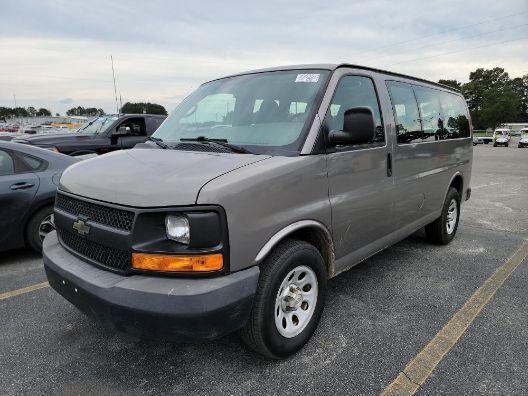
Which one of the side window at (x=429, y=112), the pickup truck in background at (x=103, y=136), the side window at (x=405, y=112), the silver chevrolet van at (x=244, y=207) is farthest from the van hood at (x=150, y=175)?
the pickup truck in background at (x=103, y=136)

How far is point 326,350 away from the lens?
2.86 m

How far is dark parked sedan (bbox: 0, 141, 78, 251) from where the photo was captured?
4492mm

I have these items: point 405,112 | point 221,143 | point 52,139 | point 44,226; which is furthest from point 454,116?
point 52,139

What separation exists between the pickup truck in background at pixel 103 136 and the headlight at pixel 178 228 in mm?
7049

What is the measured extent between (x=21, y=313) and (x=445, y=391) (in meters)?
3.23

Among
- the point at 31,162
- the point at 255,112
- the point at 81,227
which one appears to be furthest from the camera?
the point at 31,162

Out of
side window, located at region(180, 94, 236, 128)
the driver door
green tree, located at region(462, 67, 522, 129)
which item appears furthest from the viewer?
green tree, located at region(462, 67, 522, 129)

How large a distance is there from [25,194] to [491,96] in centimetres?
9751

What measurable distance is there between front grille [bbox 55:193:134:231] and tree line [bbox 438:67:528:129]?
88.6 m

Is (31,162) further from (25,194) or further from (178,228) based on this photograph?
(178,228)

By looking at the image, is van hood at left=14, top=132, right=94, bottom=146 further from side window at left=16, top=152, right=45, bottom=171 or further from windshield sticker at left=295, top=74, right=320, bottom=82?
windshield sticker at left=295, top=74, right=320, bottom=82

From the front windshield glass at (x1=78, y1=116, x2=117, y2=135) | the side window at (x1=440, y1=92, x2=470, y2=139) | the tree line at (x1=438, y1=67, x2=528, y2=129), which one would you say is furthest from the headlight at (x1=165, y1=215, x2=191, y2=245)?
the tree line at (x1=438, y1=67, x2=528, y2=129)

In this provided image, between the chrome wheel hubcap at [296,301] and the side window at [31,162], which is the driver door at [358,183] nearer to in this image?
the chrome wheel hubcap at [296,301]

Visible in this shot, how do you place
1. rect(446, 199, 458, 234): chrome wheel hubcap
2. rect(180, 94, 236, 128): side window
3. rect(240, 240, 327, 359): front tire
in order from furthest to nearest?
rect(446, 199, 458, 234): chrome wheel hubcap → rect(180, 94, 236, 128): side window → rect(240, 240, 327, 359): front tire
